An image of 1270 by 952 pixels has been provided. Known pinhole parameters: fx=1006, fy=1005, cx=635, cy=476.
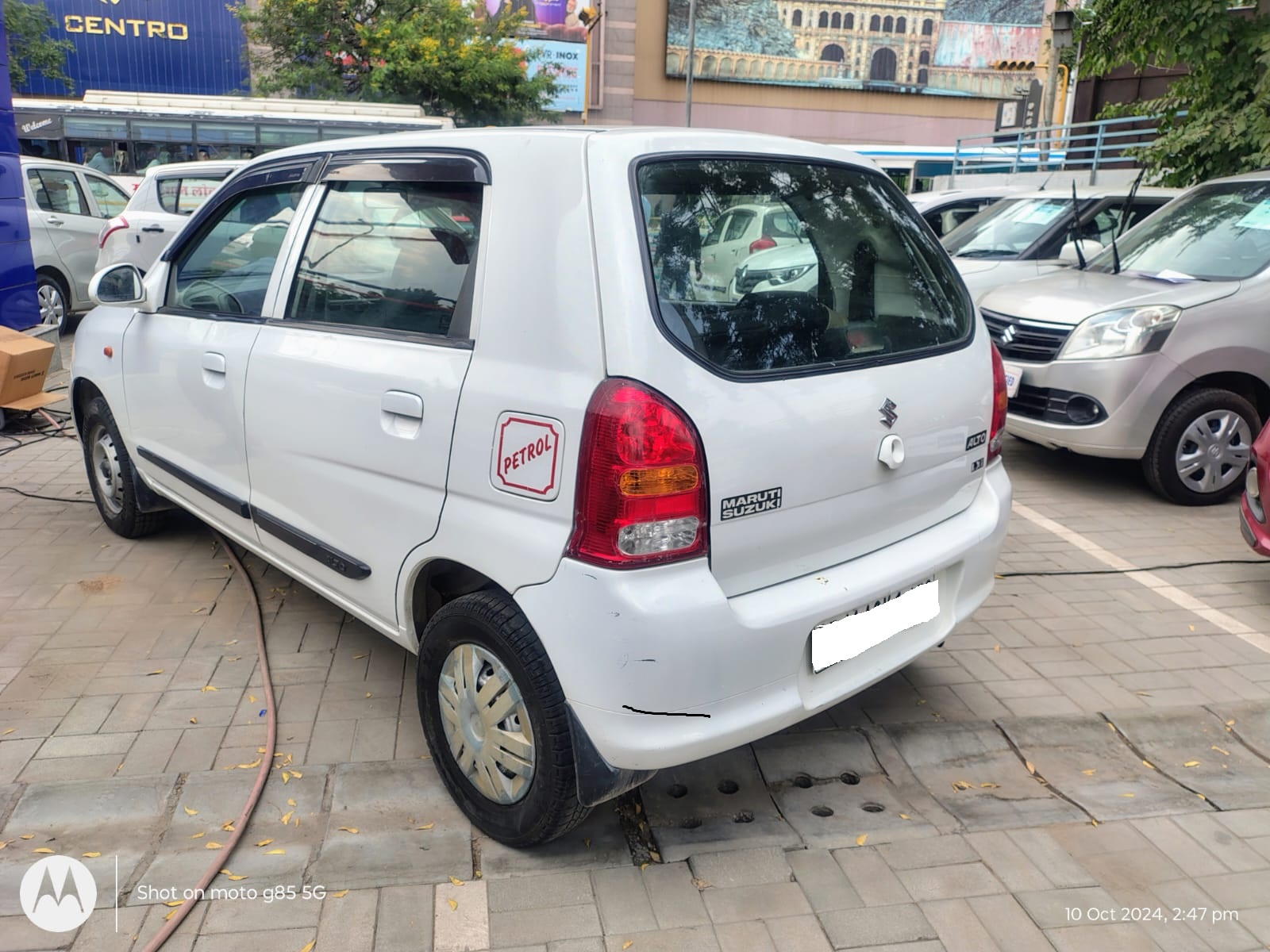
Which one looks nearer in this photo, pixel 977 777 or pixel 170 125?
pixel 977 777

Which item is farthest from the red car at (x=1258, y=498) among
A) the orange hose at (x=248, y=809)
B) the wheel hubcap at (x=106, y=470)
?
the wheel hubcap at (x=106, y=470)

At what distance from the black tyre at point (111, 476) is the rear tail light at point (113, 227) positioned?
6.98 m

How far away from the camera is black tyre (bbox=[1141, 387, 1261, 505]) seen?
5.57 m

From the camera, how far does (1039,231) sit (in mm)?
8711

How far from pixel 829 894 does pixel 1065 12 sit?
1112 cm

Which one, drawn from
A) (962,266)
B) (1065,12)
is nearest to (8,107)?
(962,266)

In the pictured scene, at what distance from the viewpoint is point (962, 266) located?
848cm

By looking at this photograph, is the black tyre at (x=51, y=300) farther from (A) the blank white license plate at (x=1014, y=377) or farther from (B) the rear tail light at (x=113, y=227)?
(A) the blank white license plate at (x=1014, y=377)

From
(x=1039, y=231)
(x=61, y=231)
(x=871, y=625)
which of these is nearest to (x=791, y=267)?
(x=871, y=625)

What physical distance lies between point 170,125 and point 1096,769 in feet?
59.2

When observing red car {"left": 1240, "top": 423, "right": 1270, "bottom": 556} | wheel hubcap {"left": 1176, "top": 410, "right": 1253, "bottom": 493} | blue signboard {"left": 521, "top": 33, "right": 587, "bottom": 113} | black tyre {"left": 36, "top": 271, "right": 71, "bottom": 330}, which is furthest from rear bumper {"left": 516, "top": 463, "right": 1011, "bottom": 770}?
blue signboard {"left": 521, "top": 33, "right": 587, "bottom": 113}

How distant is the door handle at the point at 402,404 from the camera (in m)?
2.63

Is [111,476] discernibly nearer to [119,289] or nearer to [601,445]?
[119,289]

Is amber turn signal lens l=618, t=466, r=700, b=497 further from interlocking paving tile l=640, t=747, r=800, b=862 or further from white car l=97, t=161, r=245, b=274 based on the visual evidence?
white car l=97, t=161, r=245, b=274
